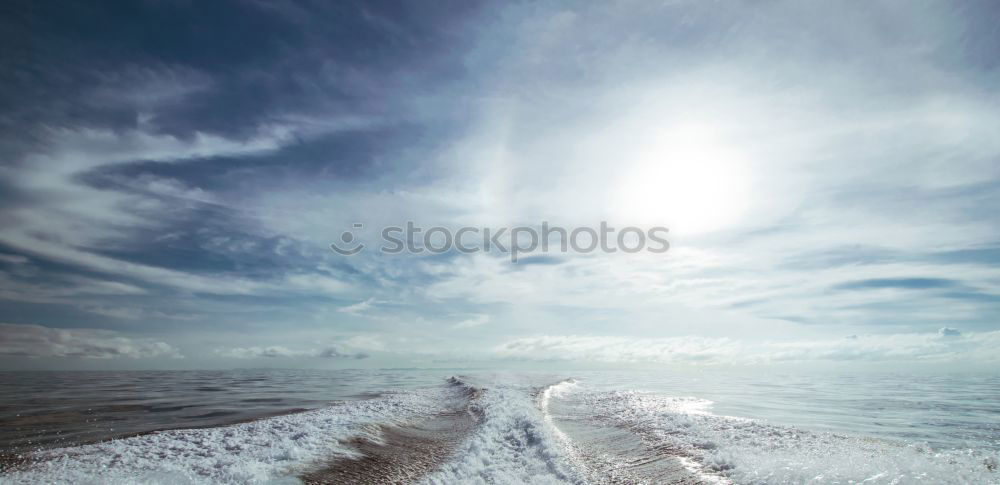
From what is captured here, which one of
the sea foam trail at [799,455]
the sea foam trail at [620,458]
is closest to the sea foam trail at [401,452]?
the sea foam trail at [620,458]

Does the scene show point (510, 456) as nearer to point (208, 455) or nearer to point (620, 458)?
point (620, 458)

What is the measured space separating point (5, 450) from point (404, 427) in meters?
11.7

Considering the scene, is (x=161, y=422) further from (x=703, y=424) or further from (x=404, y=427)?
(x=703, y=424)

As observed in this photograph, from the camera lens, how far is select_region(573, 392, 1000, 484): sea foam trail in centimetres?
1027

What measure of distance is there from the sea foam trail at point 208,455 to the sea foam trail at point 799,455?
34.4 ft

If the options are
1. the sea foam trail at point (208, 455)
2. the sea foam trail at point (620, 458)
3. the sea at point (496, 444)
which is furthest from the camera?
the sea foam trail at point (620, 458)

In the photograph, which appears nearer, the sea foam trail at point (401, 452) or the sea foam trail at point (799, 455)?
the sea foam trail at point (799, 455)

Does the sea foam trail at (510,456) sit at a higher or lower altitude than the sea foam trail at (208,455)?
lower

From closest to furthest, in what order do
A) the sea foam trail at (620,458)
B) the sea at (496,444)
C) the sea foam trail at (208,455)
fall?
the sea foam trail at (208,455), the sea at (496,444), the sea foam trail at (620,458)

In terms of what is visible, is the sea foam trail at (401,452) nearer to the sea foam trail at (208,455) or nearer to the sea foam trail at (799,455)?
the sea foam trail at (208,455)

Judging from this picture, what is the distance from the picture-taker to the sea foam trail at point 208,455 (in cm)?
1022

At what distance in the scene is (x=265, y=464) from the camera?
11.4 metres

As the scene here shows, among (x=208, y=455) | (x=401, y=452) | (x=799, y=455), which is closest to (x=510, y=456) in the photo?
(x=401, y=452)

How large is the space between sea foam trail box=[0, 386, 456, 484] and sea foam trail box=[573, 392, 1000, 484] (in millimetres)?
10499
